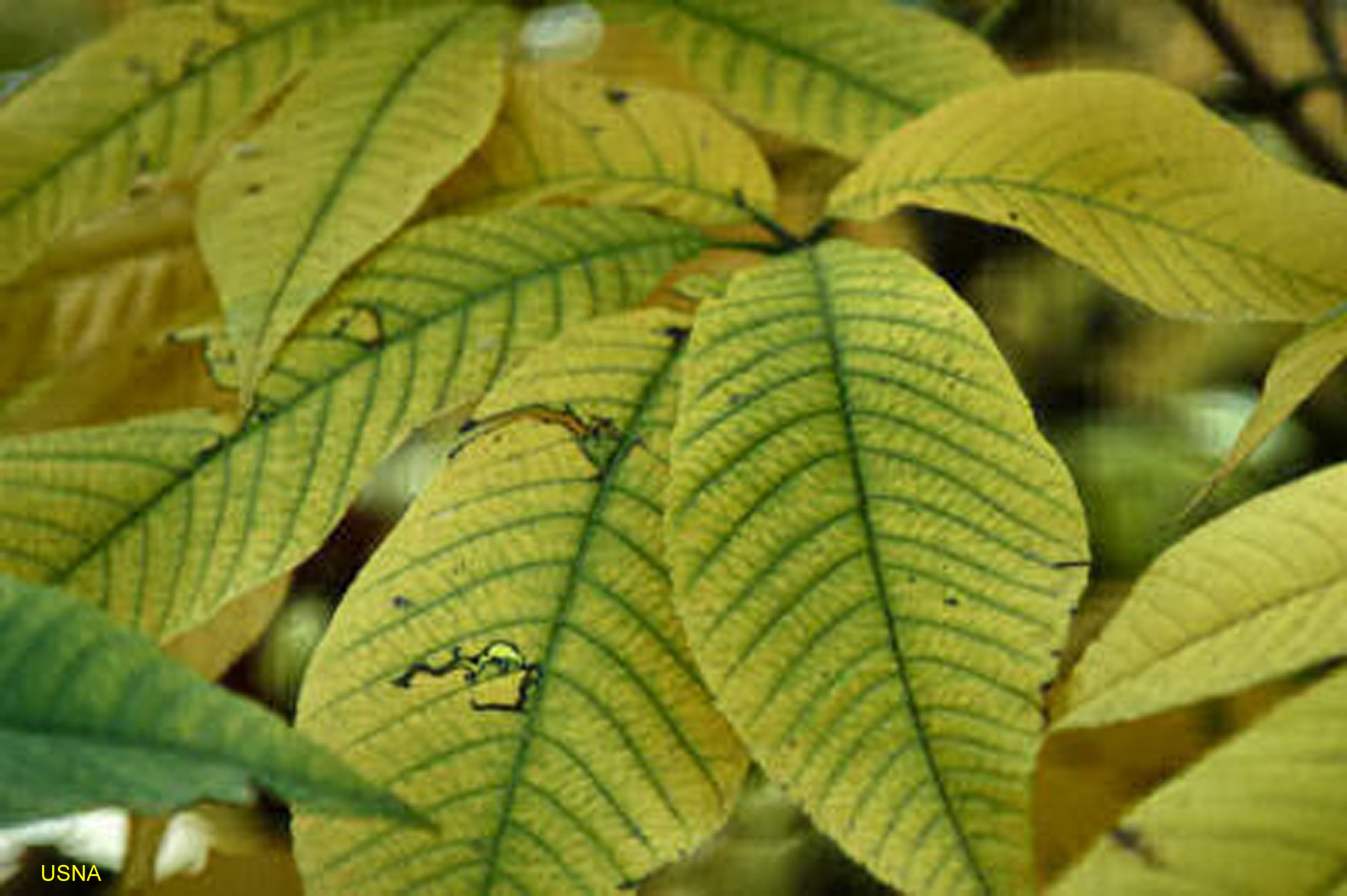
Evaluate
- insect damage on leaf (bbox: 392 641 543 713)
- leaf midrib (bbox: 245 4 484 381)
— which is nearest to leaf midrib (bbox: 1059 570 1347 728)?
insect damage on leaf (bbox: 392 641 543 713)

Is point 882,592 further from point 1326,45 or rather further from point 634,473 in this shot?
point 1326,45

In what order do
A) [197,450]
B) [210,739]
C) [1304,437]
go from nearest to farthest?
[210,739], [197,450], [1304,437]

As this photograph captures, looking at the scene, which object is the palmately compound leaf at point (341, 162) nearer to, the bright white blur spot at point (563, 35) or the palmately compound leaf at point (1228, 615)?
the bright white blur spot at point (563, 35)

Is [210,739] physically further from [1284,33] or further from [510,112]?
[1284,33]

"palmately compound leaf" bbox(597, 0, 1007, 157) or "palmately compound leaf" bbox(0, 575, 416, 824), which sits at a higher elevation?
"palmately compound leaf" bbox(597, 0, 1007, 157)

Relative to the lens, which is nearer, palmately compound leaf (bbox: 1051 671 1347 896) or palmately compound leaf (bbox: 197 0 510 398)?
palmately compound leaf (bbox: 1051 671 1347 896)

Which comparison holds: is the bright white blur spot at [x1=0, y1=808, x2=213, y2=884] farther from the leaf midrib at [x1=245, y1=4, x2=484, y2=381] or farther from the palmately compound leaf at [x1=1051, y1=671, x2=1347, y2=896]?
the palmately compound leaf at [x1=1051, y1=671, x2=1347, y2=896]

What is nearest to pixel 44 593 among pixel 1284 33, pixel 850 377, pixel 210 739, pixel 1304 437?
pixel 210 739

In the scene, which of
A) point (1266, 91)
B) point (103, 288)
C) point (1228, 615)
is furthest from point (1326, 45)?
point (103, 288)
